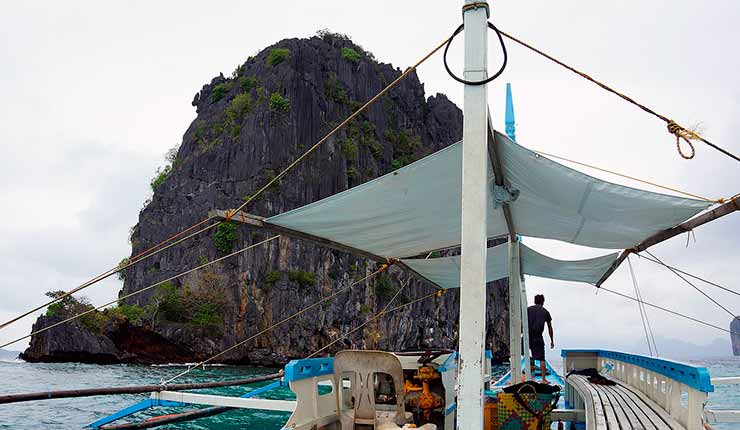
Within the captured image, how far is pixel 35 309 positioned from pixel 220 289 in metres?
47.1

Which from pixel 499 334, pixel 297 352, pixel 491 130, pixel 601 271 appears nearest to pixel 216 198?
pixel 297 352

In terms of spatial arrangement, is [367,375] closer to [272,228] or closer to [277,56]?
[272,228]

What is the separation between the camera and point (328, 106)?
6650cm

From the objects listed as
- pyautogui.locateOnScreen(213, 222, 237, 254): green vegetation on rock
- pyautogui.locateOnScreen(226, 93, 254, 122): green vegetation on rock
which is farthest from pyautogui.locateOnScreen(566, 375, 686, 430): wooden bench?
pyautogui.locateOnScreen(226, 93, 254, 122): green vegetation on rock

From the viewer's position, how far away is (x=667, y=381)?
208 inches

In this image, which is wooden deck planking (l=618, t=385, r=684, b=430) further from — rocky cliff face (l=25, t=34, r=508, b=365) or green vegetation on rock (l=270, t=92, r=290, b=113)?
green vegetation on rock (l=270, t=92, r=290, b=113)

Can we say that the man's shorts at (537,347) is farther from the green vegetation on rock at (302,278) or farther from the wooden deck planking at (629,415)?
the green vegetation on rock at (302,278)

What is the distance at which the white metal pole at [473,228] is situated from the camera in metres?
3.81

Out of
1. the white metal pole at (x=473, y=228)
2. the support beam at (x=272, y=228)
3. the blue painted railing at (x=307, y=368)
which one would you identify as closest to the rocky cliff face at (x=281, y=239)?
the support beam at (x=272, y=228)

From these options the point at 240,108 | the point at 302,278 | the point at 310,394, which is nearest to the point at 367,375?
the point at 310,394

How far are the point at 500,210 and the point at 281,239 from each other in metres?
46.1

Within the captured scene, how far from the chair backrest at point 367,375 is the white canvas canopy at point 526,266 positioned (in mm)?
4857

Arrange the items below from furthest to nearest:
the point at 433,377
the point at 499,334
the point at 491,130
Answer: the point at 499,334 < the point at 433,377 < the point at 491,130

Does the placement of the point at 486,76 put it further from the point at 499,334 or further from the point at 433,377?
the point at 499,334
